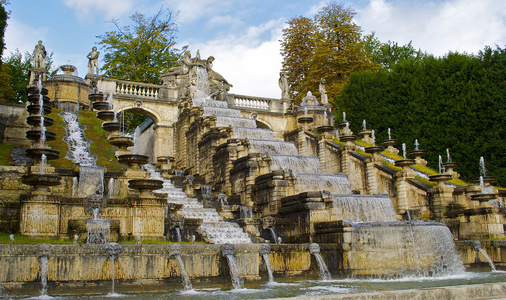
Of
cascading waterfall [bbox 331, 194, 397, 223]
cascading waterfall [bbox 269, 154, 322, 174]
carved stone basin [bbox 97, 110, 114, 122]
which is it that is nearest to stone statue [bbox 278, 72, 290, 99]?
cascading waterfall [bbox 269, 154, 322, 174]

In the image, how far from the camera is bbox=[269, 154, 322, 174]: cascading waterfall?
20.8 metres

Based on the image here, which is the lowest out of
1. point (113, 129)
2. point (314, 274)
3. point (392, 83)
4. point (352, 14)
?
point (314, 274)

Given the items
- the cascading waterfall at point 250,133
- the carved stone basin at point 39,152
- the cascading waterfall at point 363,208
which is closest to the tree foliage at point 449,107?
the cascading waterfall at point 250,133

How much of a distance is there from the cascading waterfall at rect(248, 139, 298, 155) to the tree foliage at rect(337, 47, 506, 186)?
35.1 ft

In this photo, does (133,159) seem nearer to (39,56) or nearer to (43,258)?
→ (43,258)

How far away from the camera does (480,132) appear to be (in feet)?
93.8

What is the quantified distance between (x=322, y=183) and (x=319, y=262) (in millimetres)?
6680

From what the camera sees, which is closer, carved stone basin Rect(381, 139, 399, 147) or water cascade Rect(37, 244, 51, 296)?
water cascade Rect(37, 244, 51, 296)

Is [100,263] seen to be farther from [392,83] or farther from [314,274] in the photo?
[392,83]

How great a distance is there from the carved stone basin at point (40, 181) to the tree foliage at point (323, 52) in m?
30.9

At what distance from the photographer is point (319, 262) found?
13.4 metres

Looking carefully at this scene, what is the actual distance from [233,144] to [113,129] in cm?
581

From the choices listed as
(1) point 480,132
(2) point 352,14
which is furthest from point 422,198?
(2) point 352,14

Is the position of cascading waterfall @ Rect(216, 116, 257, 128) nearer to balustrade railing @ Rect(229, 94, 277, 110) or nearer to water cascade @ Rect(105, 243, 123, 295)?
balustrade railing @ Rect(229, 94, 277, 110)
